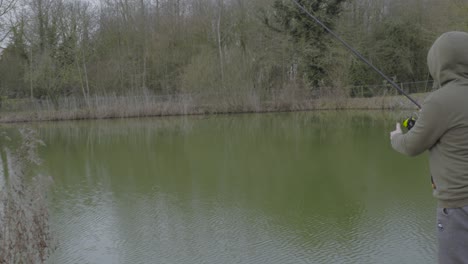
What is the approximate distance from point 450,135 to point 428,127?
9 centimetres

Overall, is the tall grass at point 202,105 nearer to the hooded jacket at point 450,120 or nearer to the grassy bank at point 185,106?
the grassy bank at point 185,106

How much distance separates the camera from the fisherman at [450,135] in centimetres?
172

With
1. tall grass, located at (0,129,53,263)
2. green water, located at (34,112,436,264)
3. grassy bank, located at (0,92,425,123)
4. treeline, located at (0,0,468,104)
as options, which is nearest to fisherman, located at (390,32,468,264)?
green water, located at (34,112,436,264)

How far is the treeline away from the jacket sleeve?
19655 millimetres

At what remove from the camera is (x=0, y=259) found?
3225 mm

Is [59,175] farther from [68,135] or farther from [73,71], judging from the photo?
[73,71]

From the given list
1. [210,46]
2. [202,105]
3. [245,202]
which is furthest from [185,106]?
[245,202]

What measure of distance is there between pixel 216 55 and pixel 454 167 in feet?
70.1

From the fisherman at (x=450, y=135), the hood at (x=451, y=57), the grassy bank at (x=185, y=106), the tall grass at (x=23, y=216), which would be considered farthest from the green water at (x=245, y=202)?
the grassy bank at (x=185, y=106)

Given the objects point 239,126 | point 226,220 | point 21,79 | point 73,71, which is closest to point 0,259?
point 226,220

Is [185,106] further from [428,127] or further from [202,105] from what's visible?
[428,127]

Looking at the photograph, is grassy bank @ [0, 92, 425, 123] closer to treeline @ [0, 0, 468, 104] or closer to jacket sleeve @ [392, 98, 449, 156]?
treeline @ [0, 0, 468, 104]

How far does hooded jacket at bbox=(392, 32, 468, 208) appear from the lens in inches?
67.7

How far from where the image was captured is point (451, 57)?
5.69ft
